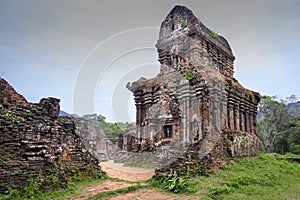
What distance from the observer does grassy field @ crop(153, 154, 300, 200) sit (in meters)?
7.39

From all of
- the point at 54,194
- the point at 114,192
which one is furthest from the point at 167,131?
the point at 54,194

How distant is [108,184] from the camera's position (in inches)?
364

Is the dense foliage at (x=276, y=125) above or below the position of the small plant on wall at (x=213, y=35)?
below

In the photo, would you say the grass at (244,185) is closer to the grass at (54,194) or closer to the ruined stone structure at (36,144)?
the grass at (54,194)

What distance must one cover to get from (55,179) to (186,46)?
11743 millimetres

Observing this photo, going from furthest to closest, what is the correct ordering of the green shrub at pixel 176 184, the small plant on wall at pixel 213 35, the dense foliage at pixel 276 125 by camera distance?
the dense foliage at pixel 276 125, the small plant on wall at pixel 213 35, the green shrub at pixel 176 184

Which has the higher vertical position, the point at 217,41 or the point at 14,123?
the point at 217,41

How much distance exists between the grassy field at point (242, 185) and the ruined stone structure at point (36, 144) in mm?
3563

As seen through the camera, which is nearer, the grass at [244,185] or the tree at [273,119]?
the grass at [244,185]

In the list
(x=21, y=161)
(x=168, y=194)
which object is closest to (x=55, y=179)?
(x=21, y=161)

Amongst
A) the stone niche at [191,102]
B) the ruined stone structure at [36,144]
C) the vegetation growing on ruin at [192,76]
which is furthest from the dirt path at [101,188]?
the vegetation growing on ruin at [192,76]

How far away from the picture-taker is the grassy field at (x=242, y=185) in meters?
7.39

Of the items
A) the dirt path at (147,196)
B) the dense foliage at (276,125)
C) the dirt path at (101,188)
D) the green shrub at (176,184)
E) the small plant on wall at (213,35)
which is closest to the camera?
the dirt path at (147,196)

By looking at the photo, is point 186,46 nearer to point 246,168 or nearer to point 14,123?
point 246,168
